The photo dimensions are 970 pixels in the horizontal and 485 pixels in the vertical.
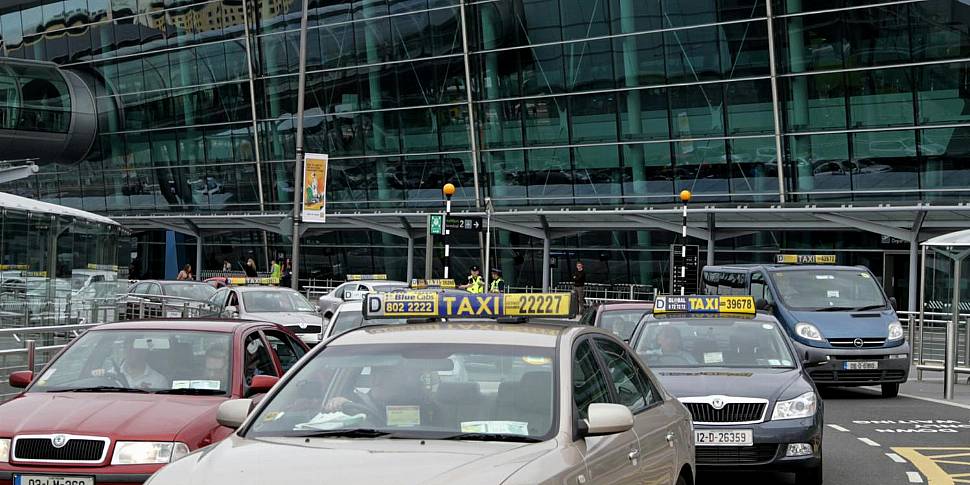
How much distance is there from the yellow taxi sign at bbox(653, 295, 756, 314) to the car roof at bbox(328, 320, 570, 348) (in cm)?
724

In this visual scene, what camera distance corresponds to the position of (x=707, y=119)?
42062 millimetres

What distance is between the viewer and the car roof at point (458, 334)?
648 cm

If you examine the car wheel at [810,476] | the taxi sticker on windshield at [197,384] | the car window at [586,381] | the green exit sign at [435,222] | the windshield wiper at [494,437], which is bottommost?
the car wheel at [810,476]

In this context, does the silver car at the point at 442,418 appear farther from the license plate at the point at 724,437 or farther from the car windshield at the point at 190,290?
the car windshield at the point at 190,290

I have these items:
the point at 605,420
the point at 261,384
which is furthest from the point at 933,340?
the point at 605,420

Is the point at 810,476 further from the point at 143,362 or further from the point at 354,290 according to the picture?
the point at 354,290

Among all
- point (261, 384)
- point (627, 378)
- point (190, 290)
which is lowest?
point (261, 384)

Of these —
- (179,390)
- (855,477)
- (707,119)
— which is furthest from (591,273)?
(179,390)

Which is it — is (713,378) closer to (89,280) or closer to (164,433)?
(164,433)

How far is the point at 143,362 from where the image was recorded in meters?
9.73

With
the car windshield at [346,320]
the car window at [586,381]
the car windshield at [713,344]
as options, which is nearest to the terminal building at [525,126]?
the car windshield at [346,320]

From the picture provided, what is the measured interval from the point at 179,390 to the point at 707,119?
3416cm

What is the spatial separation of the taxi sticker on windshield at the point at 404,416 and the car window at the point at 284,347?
17.0 ft

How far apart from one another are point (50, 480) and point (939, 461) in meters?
8.59
